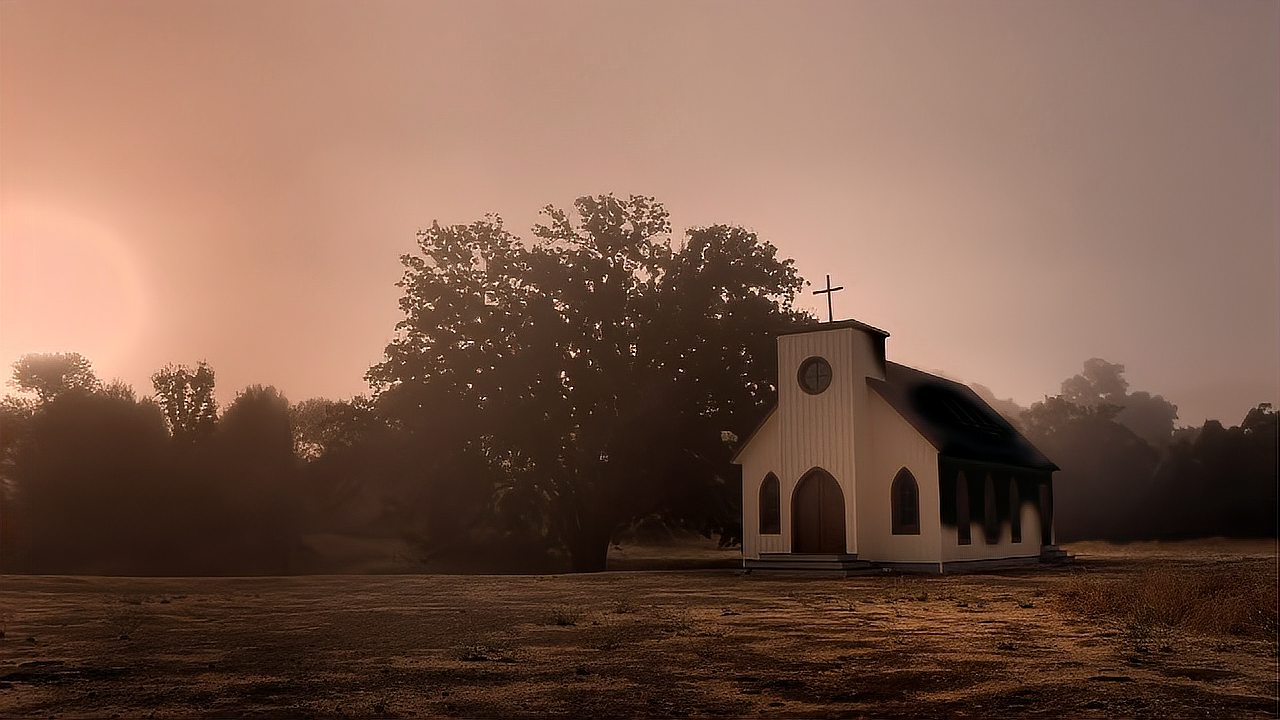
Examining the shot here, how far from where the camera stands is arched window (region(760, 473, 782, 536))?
3189 cm

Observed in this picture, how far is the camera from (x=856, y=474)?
30281 mm

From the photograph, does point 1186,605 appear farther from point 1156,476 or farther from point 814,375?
point 1156,476

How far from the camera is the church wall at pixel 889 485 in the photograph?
30.0m

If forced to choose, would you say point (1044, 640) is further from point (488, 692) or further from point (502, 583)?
point (502, 583)

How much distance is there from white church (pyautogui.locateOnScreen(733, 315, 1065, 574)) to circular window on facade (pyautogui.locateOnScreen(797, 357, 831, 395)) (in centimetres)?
3

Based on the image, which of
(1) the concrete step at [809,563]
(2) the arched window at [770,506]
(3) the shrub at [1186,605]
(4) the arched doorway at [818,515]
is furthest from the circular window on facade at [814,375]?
(3) the shrub at [1186,605]

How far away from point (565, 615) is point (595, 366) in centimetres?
2480

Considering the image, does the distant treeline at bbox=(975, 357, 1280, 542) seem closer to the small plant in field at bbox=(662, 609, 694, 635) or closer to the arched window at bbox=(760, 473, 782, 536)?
the arched window at bbox=(760, 473, 782, 536)

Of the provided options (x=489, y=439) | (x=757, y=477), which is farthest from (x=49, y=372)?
(x=757, y=477)

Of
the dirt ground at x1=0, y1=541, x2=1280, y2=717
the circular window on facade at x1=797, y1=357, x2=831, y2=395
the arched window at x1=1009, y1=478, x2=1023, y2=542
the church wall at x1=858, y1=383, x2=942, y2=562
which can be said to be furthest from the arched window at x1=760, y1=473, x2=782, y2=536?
the dirt ground at x1=0, y1=541, x2=1280, y2=717

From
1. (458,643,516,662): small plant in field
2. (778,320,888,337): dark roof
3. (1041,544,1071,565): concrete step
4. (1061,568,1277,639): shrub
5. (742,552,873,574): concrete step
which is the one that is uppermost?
(778,320,888,337): dark roof

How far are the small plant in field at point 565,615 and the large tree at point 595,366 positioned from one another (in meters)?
21.6

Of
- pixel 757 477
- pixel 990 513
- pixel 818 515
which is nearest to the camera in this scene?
pixel 818 515

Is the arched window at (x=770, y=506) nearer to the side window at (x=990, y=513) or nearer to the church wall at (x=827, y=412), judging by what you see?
the church wall at (x=827, y=412)
